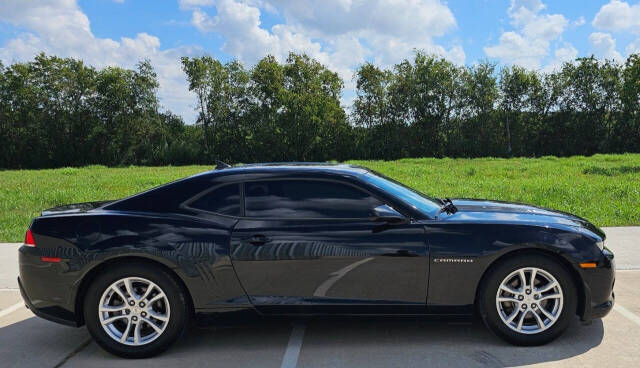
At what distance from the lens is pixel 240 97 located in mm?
55281

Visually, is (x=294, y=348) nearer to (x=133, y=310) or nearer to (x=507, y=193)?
(x=133, y=310)

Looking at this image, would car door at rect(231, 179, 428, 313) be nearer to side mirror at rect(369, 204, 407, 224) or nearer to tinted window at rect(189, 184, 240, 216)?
side mirror at rect(369, 204, 407, 224)

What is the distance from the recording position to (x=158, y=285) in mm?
3814

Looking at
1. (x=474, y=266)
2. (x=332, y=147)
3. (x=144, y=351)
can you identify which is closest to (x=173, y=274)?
(x=144, y=351)

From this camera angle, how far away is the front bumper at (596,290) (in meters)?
3.80

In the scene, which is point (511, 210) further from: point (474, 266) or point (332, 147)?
point (332, 147)

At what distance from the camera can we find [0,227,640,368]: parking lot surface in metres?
3.62

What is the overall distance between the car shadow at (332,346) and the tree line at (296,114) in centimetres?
4693

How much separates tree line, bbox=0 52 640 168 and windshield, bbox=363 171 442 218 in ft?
153

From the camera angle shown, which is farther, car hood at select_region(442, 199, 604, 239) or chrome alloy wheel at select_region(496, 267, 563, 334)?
car hood at select_region(442, 199, 604, 239)

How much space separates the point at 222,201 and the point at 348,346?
1.45m

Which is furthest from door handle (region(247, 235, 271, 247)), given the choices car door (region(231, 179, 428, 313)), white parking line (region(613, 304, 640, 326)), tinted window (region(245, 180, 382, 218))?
white parking line (region(613, 304, 640, 326))

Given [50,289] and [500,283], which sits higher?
[500,283]

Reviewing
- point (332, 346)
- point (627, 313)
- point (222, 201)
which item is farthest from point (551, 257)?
point (222, 201)
